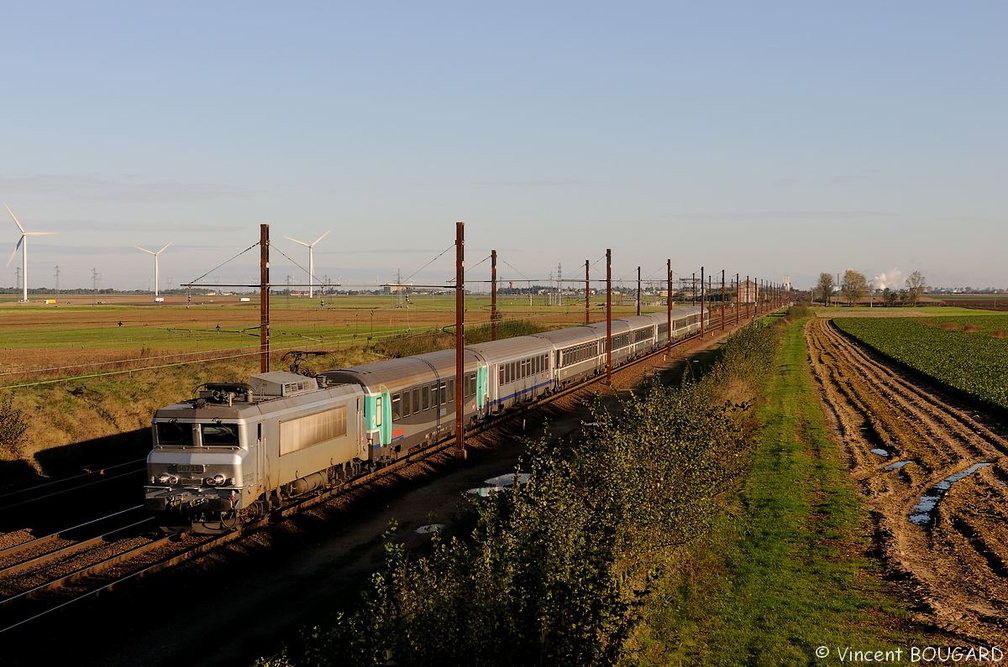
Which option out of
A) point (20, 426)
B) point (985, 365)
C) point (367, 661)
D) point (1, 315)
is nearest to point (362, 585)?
point (367, 661)

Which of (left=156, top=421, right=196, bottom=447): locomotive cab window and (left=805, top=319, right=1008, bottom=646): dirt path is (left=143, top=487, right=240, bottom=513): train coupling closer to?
(left=156, top=421, right=196, bottom=447): locomotive cab window

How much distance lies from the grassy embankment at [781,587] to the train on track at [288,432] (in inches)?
418

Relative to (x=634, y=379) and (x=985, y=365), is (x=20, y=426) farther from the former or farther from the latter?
(x=985, y=365)

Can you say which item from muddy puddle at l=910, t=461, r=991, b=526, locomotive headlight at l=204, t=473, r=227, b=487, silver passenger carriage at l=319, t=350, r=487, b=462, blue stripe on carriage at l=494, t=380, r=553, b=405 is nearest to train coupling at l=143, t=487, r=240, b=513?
locomotive headlight at l=204, t=473, r=227, b=487

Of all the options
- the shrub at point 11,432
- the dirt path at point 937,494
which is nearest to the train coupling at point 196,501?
the shrub at point 11,432

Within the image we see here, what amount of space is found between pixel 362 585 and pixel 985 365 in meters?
59.9

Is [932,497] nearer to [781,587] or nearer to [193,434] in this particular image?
[781,587]

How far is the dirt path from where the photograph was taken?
51.7 ft

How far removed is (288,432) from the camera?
21938 millimetres

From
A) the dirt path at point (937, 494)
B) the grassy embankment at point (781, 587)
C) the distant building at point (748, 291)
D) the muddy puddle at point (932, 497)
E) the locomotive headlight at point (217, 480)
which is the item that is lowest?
the muddy puddle at point (932, 497)

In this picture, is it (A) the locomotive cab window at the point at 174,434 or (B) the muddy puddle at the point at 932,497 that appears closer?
(A) the locomotive cab window at the point at 174,434

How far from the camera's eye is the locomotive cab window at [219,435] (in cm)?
2011

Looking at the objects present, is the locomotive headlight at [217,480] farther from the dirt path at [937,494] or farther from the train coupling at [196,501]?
the dirt path at [937,494]

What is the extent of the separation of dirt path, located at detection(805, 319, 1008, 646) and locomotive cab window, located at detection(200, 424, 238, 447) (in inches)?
584
